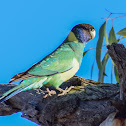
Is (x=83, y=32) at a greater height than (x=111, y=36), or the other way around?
(x=111, y=36)

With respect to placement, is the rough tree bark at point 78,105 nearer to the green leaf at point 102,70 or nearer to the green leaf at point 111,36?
the green leaf at point 102,70

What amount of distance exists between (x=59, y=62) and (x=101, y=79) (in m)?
0.73

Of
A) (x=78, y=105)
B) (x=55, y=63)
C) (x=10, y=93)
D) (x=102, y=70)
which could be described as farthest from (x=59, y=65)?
(x=102, y=70)

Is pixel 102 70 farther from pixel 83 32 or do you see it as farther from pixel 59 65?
pixel 59 65

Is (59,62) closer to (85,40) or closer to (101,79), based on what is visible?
(85,40)

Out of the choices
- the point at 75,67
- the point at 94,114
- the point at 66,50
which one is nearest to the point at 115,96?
the point at 94,114

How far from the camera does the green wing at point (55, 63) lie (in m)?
1.81

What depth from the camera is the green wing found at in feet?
5.93

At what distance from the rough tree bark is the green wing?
6.8 inches

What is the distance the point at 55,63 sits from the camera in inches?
74.2

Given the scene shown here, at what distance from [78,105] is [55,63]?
311mm

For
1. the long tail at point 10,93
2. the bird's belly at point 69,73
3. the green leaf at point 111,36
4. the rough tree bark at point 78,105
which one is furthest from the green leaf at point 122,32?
the long tail at point 10,93

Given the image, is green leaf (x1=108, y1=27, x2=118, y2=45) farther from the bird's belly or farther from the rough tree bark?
the bird's belly

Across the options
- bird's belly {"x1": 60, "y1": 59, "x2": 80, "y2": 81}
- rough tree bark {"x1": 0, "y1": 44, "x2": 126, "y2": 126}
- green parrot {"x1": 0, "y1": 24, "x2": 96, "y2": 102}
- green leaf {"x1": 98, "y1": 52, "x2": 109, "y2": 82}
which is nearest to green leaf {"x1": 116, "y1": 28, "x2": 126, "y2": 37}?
green leaf {"x1": 98, "y1": 52, "x2": 109, "y2": 82}
